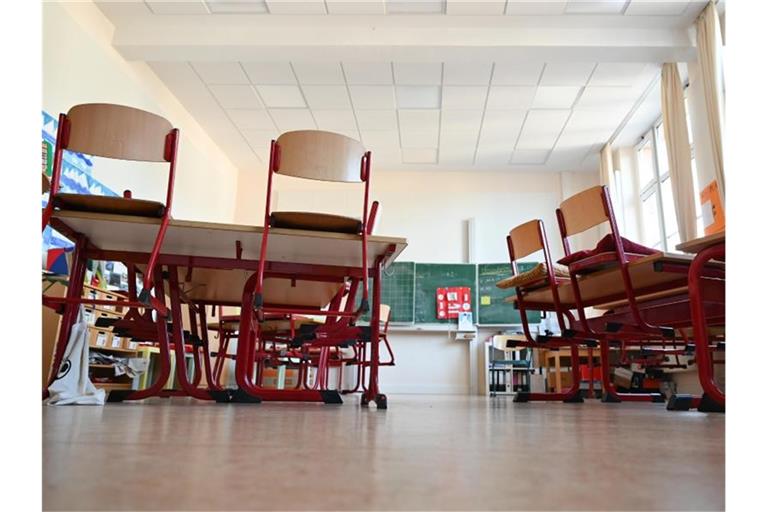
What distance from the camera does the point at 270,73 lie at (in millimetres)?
5852

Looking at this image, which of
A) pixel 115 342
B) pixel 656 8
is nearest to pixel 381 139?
pixel 656 8

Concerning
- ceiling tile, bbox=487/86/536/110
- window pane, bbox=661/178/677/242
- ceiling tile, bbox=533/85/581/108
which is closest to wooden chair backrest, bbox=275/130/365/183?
ceiling tile, bbox=487/86/536/110

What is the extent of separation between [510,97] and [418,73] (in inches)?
43.5

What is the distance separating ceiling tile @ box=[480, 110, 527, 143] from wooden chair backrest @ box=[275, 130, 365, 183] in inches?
186

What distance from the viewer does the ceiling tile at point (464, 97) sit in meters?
6.09

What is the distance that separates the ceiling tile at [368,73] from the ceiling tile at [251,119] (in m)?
1.34

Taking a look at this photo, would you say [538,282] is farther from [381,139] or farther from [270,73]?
[381,139]

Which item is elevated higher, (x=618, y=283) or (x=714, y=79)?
(x=714, y=79)

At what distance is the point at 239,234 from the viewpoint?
212cm

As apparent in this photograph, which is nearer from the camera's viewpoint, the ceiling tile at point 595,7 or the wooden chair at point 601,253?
the wooden chair at point 601,253

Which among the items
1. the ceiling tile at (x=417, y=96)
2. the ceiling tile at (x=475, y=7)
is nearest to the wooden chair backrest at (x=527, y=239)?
the ceiling tile at (x=475, y=7)

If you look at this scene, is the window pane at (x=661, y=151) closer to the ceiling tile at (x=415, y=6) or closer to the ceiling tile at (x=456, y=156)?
the ceiling tile at (x=456, y=156)
